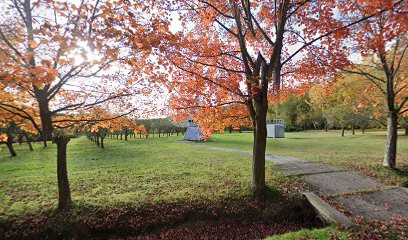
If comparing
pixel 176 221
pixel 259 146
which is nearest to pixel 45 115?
pixel 176 221

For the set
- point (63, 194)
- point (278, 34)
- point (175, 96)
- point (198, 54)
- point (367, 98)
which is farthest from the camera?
point (367, 98)

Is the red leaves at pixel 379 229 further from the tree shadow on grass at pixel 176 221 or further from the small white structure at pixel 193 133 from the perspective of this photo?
the small white structure at pixel 193 133

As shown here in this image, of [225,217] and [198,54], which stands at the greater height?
[198,54]

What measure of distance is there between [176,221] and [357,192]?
231 inches

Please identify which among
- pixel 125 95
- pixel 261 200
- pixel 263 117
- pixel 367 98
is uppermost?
pixel 367 98

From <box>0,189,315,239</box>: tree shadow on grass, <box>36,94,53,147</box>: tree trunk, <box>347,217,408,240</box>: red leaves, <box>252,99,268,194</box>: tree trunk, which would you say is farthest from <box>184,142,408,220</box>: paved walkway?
<box>36,94,53,147</box>: tree trunk

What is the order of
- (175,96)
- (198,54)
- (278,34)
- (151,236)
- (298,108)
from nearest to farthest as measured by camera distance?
(151,236), (278,34), (198,54), (175,96), (298,108)

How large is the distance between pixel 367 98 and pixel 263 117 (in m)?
8.90

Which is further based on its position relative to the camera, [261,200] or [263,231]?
[261,200]

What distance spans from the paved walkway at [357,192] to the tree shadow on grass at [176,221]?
1213mm

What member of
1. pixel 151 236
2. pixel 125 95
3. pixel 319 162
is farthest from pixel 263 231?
pixel 319 162

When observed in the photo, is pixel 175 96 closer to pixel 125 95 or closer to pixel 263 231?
pixel 125 95

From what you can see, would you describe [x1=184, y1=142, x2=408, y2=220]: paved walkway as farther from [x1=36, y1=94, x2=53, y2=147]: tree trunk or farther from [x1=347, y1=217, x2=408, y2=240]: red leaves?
[x1=36, y1=94, x2=53, y2=147]: tree trunk

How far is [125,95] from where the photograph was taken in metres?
6.14
